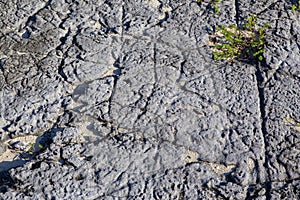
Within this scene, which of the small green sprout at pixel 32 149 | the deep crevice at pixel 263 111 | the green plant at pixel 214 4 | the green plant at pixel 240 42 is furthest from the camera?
the green plant at pixel 214 4

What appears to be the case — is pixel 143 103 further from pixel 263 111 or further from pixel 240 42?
pixel 240 42

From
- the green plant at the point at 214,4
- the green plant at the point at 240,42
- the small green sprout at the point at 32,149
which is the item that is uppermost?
the green plant at the point at 214,4

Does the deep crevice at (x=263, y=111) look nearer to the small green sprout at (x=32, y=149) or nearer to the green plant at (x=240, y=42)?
the green plant at (x=240, y=42)

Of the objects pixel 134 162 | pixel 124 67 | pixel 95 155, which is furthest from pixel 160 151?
pixel 124 67

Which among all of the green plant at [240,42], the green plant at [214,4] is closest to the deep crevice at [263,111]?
the green plant at [240,42]

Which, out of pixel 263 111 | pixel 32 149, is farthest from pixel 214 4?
pixel 32 149

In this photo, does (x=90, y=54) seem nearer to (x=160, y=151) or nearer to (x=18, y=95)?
(x=18, y=95)
